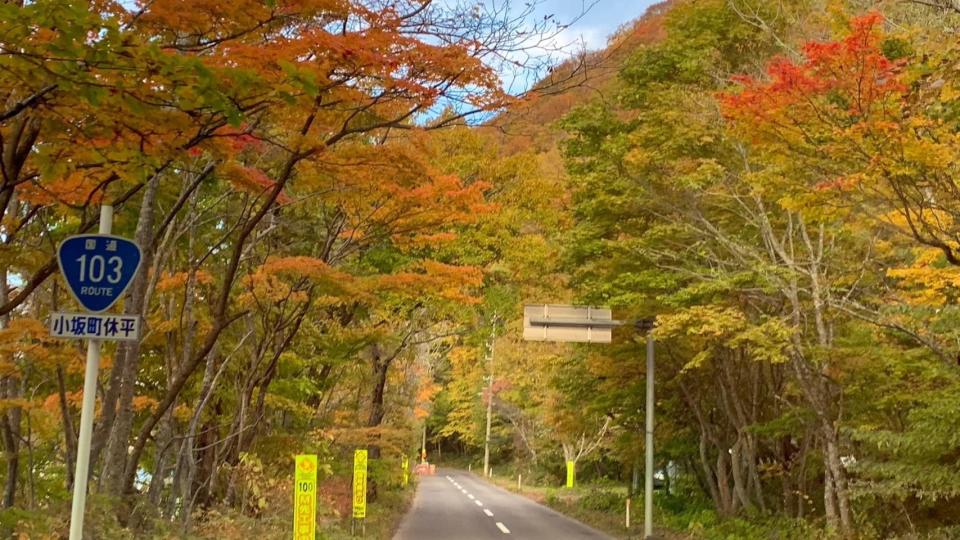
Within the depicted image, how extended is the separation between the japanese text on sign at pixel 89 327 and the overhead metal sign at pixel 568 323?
9836 millimetres

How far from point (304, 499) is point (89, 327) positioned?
239 inches

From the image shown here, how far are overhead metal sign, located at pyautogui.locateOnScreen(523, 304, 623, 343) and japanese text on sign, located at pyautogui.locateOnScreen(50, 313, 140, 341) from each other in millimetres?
9836

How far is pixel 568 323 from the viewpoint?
43.0 feet

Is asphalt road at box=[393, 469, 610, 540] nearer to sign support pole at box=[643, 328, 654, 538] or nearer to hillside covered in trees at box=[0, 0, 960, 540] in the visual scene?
hillside covered in trees at box=[0, 0, 960, 540]

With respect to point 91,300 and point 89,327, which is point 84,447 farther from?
point 91,300

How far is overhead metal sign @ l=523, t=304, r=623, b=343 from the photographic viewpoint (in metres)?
13.1

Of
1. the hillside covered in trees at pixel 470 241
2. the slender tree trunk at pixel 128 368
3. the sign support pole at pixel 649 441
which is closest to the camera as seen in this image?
the hillside covered in trees at pixel 470 241

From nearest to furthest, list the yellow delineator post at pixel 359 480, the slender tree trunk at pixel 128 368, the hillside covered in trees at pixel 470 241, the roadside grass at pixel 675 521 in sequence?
the hillside covered in trees at pixel 470 241
the slender tree trunk at pixel 128 368
the yellow delineator post at pixel 359 480
the roadside grass at pixel 675 521

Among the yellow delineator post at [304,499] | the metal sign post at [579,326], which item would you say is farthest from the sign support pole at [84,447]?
the metal sign post at [579,326]

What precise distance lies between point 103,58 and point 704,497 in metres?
20.1

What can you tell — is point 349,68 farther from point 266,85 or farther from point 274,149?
point 274,149

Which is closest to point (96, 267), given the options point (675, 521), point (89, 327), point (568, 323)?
point (89, 327)

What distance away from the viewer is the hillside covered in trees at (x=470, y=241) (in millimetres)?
4500

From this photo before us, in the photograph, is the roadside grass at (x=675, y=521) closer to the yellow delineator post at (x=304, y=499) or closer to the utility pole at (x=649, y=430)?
the utility pole at (x=649, y=430)
